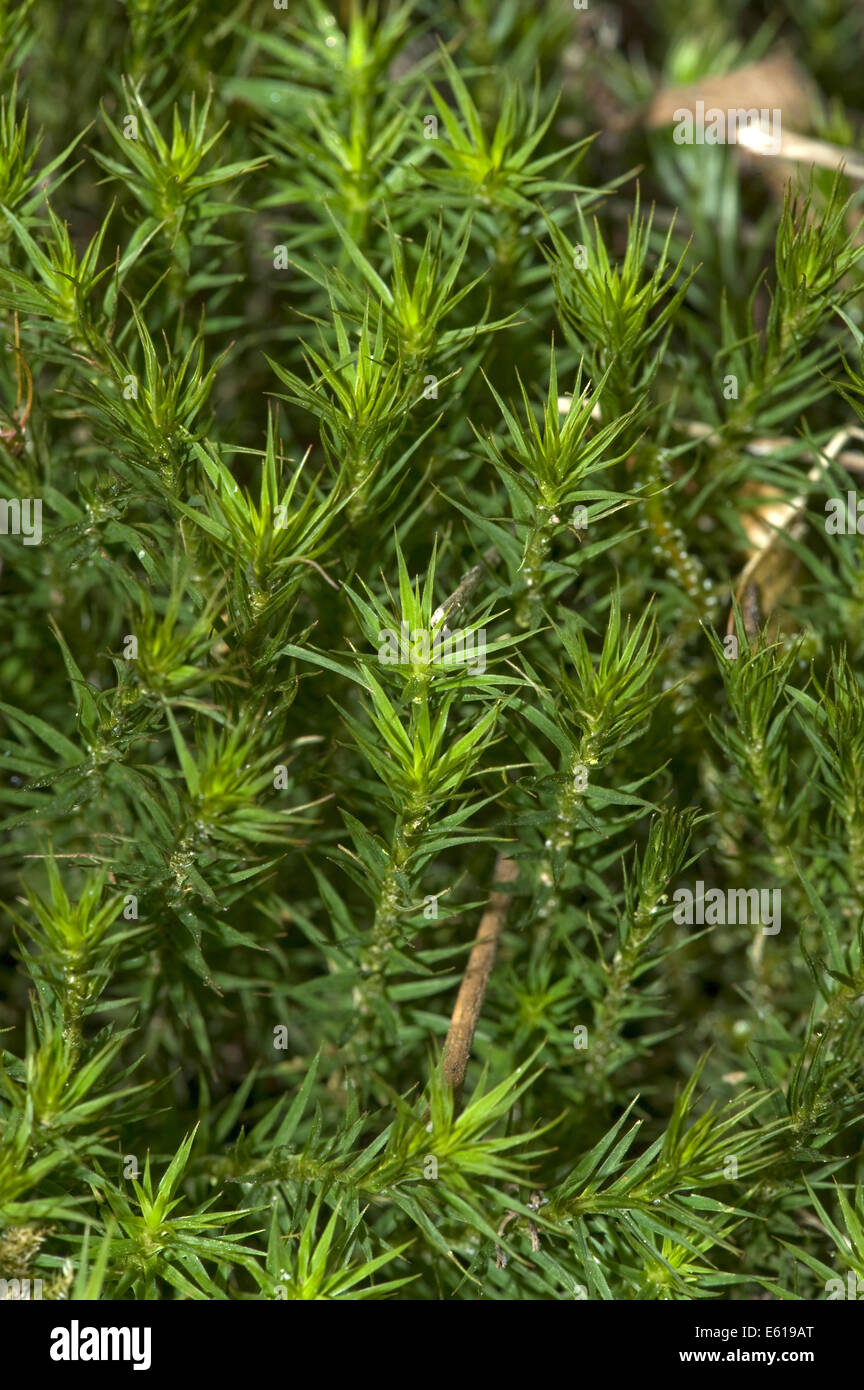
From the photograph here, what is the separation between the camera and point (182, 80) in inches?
51.9

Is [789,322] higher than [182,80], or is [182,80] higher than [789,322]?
[182,80]

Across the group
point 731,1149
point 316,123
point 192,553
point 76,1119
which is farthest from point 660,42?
point 76,1119

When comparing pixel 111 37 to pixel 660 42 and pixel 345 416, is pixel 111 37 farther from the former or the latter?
pixel 660 42

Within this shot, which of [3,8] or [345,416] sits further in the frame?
[3,8]

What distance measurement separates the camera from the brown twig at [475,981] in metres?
1.11

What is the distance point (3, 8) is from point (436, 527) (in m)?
0.71

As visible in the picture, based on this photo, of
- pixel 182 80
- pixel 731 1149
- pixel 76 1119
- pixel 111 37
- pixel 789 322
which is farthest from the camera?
pixel 111 37

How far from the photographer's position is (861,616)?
4.16ft

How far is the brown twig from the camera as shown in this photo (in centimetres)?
111

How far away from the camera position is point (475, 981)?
115cm

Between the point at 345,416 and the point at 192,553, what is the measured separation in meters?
0.19

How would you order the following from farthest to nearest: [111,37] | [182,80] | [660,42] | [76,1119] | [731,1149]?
[660,42] → [111,37] → [182,80] → [731,1149] → [76,1119]
